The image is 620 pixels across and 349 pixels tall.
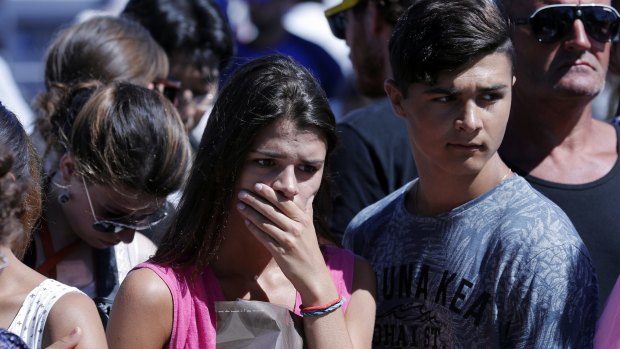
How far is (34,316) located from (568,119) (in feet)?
6.13

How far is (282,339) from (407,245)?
51cm

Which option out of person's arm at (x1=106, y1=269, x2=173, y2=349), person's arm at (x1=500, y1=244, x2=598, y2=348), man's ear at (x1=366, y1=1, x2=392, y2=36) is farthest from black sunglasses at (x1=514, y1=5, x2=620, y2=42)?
person's arm at (x1=106, y1=269, x2=173, y2=349)

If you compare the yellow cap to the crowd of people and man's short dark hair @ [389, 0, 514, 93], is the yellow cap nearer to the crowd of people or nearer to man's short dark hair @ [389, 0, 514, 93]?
the crowd of people

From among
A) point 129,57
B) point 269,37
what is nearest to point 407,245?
point 129,57

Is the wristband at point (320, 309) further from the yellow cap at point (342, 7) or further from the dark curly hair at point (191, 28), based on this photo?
the dark curly hair at point (191, 28)

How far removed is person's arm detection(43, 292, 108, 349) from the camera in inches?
88.7

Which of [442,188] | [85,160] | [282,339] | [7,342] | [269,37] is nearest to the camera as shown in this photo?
[7,342]

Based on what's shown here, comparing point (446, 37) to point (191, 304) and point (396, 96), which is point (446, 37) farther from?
point (191, 304)

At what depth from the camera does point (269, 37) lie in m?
6.72

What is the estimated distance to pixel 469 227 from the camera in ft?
8.65

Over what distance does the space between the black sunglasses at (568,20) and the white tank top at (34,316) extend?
5.64 feet

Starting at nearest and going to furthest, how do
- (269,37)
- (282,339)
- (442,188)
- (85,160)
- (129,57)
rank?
1. (282,339)
2. (442,188)
3. (85,160)
4. (129,57)
5. (269,37)

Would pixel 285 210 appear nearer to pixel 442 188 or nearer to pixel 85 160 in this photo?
pixel 442 188

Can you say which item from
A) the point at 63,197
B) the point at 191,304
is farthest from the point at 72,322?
the point at 63,197
